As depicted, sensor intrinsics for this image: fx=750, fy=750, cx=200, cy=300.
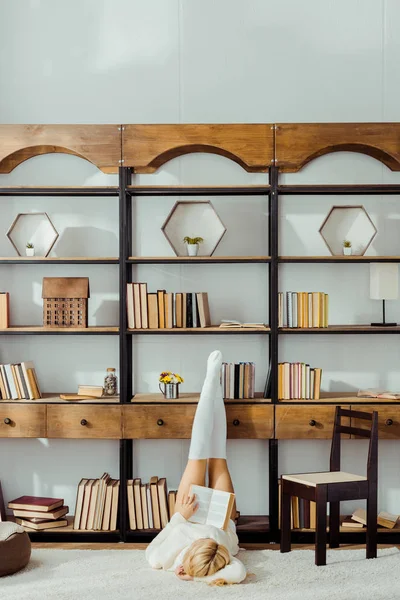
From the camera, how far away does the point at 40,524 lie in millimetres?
4566

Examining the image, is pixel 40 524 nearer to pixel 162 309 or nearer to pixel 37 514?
pixel 37 514

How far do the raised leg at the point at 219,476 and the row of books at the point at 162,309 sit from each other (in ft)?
2.71

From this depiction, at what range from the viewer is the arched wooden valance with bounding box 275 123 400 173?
4.54 metres

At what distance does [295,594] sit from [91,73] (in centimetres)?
338

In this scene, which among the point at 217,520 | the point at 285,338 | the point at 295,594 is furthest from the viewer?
the point at 285,338

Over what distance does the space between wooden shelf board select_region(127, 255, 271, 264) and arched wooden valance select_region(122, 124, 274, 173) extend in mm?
570

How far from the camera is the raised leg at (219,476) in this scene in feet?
14.2

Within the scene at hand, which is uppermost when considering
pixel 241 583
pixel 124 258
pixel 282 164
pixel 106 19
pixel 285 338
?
pixel 106 19

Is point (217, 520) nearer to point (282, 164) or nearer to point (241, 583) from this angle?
point (241, 583)

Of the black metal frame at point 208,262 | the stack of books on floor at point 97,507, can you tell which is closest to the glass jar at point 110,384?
the black metal frame at point 208,262

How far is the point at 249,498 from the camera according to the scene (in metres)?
4.84

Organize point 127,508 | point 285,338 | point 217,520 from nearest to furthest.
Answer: point 217,520
point 127,508
point 285,338

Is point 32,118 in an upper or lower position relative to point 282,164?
upper

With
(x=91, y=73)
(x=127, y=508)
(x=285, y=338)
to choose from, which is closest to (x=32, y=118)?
(x=91, y=73)
